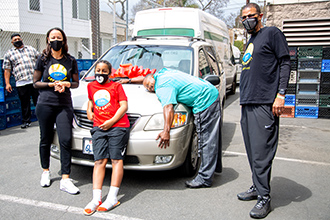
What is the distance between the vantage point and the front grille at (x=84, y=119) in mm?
3904

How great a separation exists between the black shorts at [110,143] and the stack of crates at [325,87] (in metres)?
7.05

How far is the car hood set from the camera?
3910mm

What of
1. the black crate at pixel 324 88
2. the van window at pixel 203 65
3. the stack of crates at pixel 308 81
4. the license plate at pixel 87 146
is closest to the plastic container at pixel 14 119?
the license plate at pixel 87 146

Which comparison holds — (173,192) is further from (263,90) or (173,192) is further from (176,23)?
(176,23)

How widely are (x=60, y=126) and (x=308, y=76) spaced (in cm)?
739

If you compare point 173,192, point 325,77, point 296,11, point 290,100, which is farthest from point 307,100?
point 173,192

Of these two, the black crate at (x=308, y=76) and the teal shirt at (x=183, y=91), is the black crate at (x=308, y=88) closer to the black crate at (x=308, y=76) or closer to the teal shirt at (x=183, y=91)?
the black crate at (x=308, y=76)

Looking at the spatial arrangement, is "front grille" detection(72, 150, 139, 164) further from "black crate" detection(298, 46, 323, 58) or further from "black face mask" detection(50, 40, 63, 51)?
"black crate" detection(298, 46, 323, 58)

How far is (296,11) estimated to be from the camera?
11.5m

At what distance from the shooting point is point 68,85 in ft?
13.0

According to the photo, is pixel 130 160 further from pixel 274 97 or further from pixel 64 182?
pixel 274 97

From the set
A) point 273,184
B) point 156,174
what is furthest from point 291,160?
point 156,174

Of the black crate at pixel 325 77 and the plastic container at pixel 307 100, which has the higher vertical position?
the black crate at pixel 325 77

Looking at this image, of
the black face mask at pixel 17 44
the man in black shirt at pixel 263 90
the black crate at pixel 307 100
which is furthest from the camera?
the black crate at pixel 307 100
